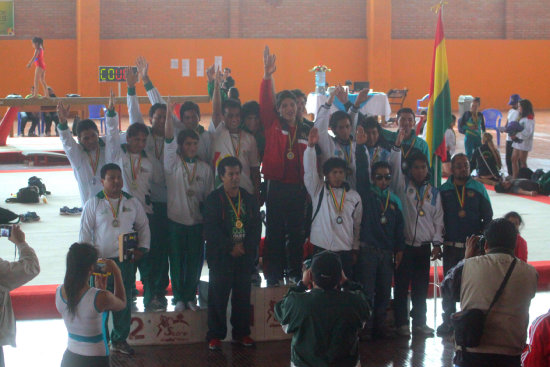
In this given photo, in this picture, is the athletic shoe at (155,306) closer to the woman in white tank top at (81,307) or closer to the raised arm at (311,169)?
the raised arm at (311,169)

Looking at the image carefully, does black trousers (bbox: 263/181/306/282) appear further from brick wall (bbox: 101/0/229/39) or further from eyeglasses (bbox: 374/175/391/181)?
brick wall (bbox: 101/0/229/39)

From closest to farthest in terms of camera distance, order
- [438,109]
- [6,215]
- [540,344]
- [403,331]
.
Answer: [540,344] → [403,331] → [6,215] → [438,109]

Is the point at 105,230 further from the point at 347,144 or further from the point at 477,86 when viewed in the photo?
the point at 477,86

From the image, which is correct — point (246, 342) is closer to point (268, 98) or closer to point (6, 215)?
point (268, 98)

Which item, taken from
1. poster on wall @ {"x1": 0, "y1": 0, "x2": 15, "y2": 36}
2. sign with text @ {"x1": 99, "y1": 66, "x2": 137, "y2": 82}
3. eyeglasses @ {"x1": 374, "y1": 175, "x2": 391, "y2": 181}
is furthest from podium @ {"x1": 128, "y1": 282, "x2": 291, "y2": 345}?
poster on wall @ {"x1": 0, "y1": 0, "x2": 15, "y2": 36}

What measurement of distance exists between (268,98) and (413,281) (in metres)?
1.86

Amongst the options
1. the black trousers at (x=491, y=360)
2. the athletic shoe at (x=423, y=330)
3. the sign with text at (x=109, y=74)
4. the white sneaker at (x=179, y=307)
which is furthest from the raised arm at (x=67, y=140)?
the sign with text at (x=109, y=74)

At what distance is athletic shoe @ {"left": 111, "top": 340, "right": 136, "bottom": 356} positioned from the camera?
518 centimetres

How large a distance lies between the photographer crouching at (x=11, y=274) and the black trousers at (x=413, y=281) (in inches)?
113

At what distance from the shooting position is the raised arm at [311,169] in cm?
530

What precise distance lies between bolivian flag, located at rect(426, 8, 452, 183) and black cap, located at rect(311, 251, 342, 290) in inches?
127

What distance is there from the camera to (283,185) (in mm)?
5652

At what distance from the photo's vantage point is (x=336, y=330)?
3475mm

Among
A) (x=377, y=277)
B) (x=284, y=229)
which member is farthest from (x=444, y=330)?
(x=284, y=229)
